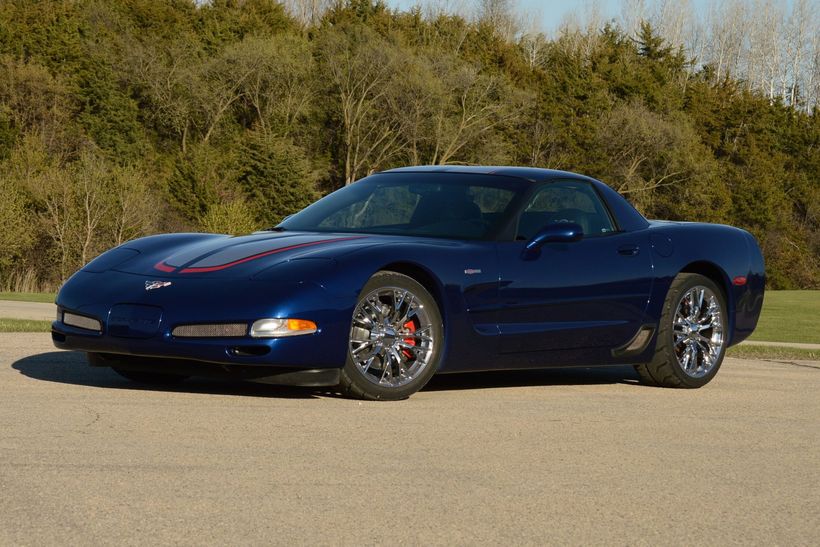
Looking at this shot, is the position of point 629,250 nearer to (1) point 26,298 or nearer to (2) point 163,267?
(2) point 163,267

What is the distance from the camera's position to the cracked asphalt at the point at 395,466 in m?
4.01

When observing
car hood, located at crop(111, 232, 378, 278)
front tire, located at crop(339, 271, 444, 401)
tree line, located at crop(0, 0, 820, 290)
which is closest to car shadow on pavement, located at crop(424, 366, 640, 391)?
front tire, located at crop(339, 271, 444, 401)

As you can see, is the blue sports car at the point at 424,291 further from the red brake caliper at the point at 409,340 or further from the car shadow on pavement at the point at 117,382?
the car shadow on pavement at the point at 117,382

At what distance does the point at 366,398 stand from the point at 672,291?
264 centimetres

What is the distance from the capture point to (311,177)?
6719cm

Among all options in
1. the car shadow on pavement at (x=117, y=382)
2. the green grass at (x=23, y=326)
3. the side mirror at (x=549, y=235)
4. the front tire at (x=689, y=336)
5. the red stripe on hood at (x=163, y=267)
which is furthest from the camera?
the green grass at (x=23, y=326)

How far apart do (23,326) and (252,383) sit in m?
4.90

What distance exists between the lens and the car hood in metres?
7.04

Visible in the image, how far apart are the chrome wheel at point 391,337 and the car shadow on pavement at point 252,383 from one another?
15.8 inches

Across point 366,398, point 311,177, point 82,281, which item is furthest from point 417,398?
point 311,177

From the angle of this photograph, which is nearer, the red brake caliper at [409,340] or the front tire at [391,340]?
the front tire at [391,340]

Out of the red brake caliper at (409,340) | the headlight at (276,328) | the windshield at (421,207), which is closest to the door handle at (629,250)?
the windshield at (421,207)

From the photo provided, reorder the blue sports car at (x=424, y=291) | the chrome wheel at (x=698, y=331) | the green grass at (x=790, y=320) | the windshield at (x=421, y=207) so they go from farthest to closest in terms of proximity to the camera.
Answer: the green grass at (x=790, y=320)
the chrome wheel at (x=698, y=331)
the windshield at (x=421, y=207)
the blue sports car at (x=424, y=291)

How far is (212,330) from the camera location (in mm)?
6711
